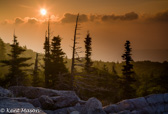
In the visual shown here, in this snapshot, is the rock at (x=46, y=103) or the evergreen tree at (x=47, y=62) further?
the evergreen tree at (x=47, y=62)

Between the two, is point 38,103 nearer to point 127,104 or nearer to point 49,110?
point 49,110

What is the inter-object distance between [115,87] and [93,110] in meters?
26.2

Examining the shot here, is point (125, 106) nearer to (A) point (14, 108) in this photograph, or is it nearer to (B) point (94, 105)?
(B) point (94, 105)

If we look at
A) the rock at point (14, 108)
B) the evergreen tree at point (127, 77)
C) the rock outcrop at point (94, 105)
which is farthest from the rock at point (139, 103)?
the evergreen tree at point (127, 77)

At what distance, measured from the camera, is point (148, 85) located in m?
40.3

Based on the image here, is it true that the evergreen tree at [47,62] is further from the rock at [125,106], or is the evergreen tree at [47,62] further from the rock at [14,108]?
the rock at [14,108]

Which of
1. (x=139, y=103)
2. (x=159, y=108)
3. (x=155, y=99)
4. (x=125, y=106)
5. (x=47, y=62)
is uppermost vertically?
(x=47, y=62)

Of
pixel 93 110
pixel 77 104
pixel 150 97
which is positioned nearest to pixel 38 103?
pixel 77 104

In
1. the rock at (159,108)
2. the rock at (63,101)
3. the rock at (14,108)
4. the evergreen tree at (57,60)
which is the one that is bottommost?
the rock at (159,108)

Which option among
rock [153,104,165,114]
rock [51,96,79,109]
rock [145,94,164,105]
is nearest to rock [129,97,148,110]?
rock [145,94,164,105]

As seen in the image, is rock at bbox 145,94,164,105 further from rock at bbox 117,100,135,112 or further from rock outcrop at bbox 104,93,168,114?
rock at bbox 117,100,135,112

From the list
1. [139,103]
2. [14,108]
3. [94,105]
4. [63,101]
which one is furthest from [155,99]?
[14,108]

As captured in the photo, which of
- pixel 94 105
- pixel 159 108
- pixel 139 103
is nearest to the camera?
pixel 94 105

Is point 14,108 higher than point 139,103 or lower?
higher
